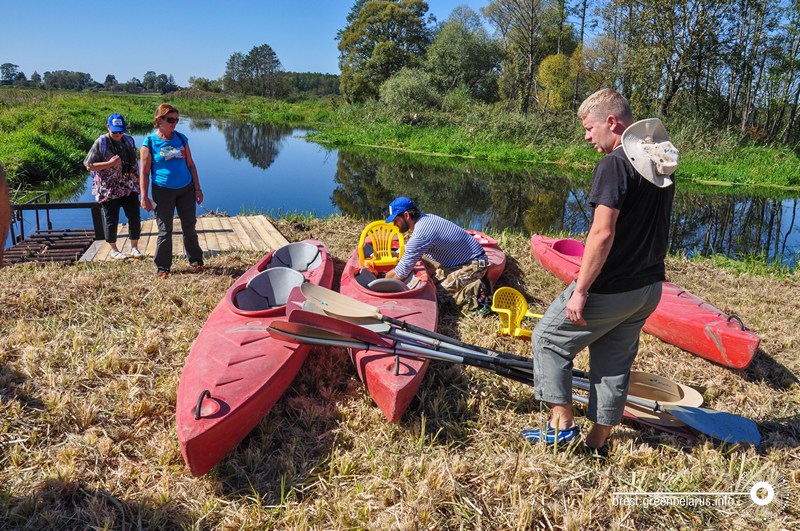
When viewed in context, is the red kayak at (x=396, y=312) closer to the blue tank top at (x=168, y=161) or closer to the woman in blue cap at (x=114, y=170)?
the blue tank top at (x=168, y=161)

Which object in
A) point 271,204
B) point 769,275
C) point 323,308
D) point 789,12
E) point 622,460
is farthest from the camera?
point 789,12

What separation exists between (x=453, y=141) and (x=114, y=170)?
18.9 meters

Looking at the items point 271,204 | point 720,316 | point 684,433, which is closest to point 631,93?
point 271,204

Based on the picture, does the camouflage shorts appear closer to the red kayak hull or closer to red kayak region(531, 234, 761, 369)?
the red kayak hull

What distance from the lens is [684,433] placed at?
303 cm

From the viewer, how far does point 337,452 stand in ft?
9.13

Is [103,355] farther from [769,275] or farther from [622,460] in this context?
[769,275]

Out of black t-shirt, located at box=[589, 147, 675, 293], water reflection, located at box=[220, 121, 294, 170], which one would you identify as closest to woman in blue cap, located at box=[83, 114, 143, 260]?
black t-shirt, located at box=[589, 147, 675, 293]

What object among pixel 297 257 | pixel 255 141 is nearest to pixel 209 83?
pixel 255 141

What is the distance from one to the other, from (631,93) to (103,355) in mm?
22195

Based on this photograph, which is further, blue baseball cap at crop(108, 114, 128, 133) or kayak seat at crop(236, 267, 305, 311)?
blue baseball cap at crop(108, 114, 128, 133)

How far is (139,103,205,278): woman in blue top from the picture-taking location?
4.90m

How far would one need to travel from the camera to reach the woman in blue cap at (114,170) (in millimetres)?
5446

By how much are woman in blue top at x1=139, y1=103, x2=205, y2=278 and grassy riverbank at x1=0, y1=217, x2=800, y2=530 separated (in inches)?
45.1
